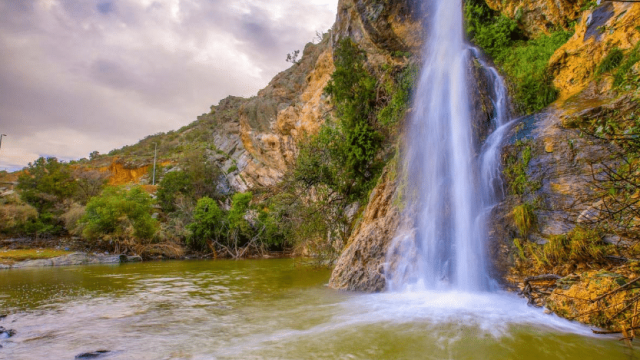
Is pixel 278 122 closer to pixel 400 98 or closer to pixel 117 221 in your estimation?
pixel 117 221

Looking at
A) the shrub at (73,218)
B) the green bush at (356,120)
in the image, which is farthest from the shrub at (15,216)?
the green bush at (356,120)

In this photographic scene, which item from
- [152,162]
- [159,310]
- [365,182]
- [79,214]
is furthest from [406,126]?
[152,162]

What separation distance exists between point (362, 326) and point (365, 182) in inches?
314

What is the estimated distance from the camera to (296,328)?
567 centimetres

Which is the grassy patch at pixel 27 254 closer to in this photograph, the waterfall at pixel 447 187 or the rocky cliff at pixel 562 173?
the rocky cliff at pixel 562 173

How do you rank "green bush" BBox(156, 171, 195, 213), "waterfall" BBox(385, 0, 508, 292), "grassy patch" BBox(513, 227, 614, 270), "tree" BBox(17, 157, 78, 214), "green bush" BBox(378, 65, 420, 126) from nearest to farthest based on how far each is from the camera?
"grassy patch" BBox(513, 227, 614, 270) < "waterfall" BBox(385, 0, 508, 292) < "green bush" BBox(378, 65, 420, 126) < "tree" BBox(17, 157, 78, 214) < "green bush" BBox(156, 171, 195, 213)

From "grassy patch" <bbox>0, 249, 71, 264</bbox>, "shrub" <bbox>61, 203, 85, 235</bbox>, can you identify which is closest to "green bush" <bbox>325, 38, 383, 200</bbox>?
"grassy patch" <bbox>0, 249, 71, 264</bbox>

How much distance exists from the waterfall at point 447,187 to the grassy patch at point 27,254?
21.8m

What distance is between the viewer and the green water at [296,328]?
4.41m

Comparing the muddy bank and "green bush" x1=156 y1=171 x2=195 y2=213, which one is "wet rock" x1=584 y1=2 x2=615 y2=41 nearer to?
the muddy bank

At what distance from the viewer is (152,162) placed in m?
50.2

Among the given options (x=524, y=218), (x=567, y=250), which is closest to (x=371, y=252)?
(x=524, y=218)

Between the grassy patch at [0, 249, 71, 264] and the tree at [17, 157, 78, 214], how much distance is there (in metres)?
7.38

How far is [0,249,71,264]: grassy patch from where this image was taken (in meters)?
19.0
